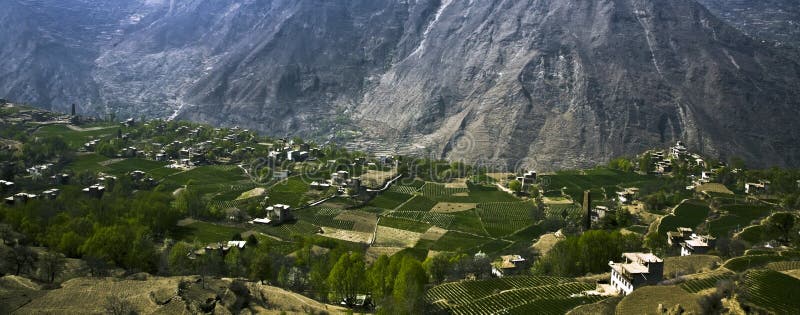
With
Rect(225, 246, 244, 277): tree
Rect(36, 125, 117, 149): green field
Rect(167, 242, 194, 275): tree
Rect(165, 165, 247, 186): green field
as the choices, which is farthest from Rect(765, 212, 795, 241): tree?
Rect(36, 125, 117, 149): green field

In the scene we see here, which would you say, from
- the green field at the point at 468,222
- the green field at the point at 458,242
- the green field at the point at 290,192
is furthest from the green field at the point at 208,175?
the green field at the point at 458,242

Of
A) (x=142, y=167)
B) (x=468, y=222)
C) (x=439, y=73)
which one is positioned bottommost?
(x=468, y=222)

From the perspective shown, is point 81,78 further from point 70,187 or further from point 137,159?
point 70,187

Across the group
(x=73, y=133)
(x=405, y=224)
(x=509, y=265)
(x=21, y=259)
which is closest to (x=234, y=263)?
(x=21, y=259)

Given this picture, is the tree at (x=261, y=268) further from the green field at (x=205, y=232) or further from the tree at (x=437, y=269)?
the green field at (x=205, y=232)

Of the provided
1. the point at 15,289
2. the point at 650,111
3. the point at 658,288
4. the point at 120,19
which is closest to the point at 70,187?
the point at 15,289

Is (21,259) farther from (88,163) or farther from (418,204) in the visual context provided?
(88,163)

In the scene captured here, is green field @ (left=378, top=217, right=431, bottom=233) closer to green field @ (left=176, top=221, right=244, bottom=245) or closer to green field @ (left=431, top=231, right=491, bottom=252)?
green field @ (left=431, top=231, right=491, bottom=252)
